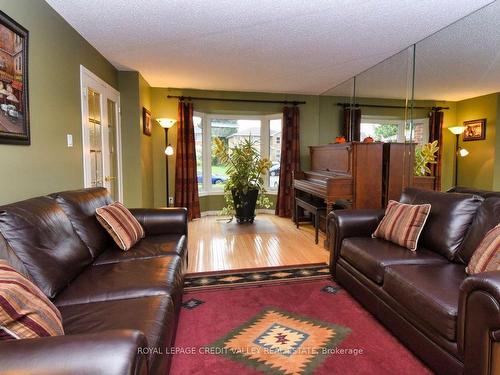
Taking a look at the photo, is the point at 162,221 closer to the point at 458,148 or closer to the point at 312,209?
the point at 312,209

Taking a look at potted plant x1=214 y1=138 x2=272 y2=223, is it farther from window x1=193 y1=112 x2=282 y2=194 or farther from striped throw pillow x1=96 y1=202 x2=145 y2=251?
striped throw pillow x1=96 y1=202 x2=145 y2=251

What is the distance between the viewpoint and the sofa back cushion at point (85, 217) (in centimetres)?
204

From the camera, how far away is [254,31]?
288 centimetres

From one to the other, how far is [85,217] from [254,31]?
2161 mm

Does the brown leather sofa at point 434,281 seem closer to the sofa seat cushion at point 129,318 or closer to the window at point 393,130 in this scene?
the window at point 393,130

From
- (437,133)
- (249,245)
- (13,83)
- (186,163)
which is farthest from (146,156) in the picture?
(437,133)

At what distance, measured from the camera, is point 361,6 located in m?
2.42

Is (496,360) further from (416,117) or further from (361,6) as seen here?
(416,117)

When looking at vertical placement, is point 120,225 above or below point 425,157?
below

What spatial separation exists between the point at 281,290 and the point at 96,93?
Answer: 2.86 metres

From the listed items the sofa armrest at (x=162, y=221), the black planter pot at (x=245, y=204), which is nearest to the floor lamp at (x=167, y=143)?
the black planter pot at (x=245, y=204)

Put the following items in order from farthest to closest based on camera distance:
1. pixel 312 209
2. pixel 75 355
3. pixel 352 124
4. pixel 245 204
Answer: pixel 245 204
pixel 352 124
pixel 312 209
pixel 75 355

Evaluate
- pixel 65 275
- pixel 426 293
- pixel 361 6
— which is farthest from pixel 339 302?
pixel 361 6

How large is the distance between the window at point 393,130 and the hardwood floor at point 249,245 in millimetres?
1602
